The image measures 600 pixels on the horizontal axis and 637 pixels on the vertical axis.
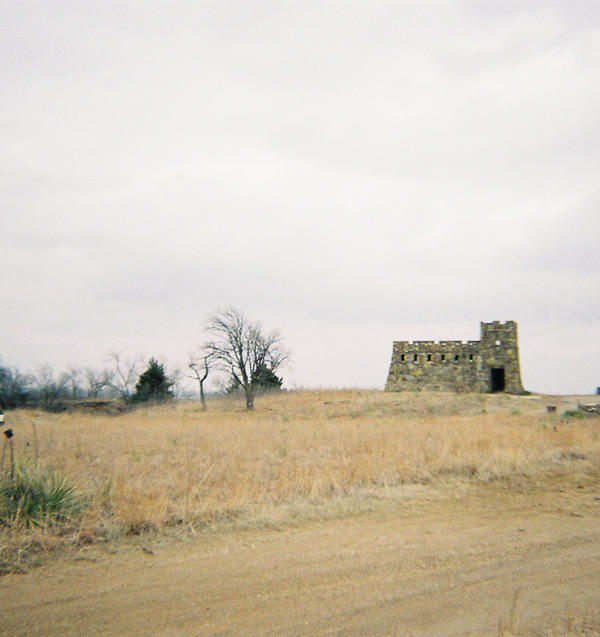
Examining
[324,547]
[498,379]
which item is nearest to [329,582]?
[324,547]

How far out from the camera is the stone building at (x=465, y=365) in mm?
36406

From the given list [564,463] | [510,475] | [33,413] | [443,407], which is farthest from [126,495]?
[33,413]

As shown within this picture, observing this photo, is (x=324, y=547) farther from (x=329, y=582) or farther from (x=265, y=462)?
(x=265, y=462)

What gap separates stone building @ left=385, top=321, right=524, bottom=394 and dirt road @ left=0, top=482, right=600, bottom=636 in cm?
3072

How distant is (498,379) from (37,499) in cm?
3546

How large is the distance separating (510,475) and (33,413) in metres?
32.6

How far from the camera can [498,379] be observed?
37.2 metres

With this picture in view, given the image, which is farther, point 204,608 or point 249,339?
point 249,339

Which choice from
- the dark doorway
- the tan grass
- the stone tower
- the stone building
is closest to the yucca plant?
the tan grass

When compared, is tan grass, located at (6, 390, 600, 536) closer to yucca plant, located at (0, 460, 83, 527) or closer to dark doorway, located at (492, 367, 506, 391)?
yucca plant, located at (0, 460, 83, 527)

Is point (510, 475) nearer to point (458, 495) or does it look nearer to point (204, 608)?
point (458, 495)

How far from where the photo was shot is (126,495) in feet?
24.3

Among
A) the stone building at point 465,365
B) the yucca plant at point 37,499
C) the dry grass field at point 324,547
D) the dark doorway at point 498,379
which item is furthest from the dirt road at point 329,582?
the dark doorway at point 498,379

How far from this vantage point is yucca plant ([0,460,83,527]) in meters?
6.48
